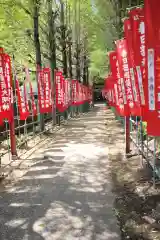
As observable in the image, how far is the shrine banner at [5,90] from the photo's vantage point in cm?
784

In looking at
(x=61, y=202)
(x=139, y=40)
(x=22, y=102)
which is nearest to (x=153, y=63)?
(x=139, y=40)

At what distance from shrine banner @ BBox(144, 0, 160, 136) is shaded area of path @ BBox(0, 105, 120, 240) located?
1731 millimetres

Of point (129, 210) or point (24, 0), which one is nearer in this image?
point (129, 210)

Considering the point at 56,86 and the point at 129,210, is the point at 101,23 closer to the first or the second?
the point at 56,86

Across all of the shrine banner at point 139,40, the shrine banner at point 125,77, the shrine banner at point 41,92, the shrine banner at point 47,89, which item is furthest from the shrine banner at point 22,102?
the shrine banner at point 139,40

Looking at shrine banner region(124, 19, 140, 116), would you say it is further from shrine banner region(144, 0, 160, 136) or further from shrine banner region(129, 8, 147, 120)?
shrine banner region(144, 0, 160, 136)

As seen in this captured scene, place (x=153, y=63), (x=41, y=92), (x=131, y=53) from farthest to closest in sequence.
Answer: (x=41, y=92) < (x=131, y=53) < (x=153, y=63)

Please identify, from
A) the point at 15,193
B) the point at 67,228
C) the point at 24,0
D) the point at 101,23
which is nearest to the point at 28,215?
the point at 67,228

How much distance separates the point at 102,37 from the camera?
19297 mm

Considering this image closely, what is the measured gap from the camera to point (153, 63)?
14.0ft

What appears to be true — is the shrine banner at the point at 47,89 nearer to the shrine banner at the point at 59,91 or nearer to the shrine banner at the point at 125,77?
the shrine banner at the point at 59,91

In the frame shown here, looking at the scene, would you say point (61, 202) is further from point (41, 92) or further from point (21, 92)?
point (41, 92)

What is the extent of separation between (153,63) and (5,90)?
4.95 m

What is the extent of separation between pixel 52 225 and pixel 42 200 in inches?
45.7
